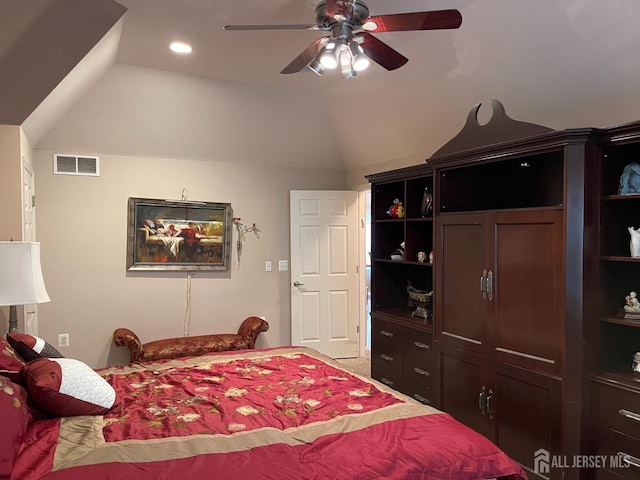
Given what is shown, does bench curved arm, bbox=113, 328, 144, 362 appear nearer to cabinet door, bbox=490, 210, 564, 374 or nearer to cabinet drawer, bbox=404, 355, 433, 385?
cabinet drawer, bbox=404, 355, 433, 385

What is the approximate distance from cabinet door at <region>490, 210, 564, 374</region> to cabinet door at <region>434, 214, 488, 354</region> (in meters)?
0.10

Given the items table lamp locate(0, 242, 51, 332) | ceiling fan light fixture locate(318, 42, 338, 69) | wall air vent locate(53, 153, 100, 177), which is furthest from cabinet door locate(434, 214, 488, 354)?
wall air vent locate(53, 153, 100, 177)

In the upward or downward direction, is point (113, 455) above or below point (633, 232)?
below

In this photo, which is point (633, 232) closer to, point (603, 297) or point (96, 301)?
point (603, 297)

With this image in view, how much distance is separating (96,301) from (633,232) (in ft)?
14.9

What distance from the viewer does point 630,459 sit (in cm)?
232

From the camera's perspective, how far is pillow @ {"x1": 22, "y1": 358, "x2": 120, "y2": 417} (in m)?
1.98

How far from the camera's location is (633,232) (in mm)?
2410

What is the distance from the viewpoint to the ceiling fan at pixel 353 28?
208 centimetres

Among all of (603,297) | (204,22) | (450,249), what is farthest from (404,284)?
(204,22)

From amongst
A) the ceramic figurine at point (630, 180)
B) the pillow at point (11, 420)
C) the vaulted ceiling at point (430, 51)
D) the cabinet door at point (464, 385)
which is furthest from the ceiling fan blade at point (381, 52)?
the pillow at point (11, 420)

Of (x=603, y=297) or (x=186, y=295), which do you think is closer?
(x=603, y=297)

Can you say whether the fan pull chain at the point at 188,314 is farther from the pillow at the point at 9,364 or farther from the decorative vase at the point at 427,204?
the pillow at the point at 9,364

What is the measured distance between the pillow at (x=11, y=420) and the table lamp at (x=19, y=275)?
0.83 metres
